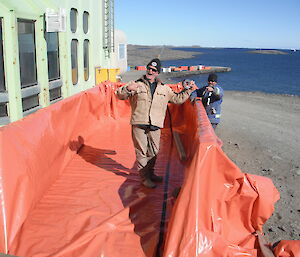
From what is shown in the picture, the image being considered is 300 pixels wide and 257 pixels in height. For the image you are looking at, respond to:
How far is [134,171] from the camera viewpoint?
5.48 m

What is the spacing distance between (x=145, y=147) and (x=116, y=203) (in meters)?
0.88

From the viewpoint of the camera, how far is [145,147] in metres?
4.75

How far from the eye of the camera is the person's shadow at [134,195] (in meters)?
3.62

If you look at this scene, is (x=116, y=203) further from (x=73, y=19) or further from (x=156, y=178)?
(x=73, y=19)

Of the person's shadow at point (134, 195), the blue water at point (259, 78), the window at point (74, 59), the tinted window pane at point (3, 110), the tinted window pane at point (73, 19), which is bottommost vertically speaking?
the blue water at point (259, 78)

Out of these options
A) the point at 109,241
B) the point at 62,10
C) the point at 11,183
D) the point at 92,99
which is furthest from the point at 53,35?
the point at 109,241

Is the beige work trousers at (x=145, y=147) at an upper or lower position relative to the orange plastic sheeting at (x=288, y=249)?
upper

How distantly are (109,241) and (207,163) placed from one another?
51.0 inches

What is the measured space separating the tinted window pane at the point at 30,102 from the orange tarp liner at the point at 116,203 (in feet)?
2.92

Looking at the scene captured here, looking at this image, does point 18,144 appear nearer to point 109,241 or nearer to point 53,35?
point 109,241

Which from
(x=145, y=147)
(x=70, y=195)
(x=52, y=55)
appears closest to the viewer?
(x=70, y=195)

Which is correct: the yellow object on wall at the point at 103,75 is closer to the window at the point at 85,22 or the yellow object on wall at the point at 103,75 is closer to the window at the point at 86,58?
the window at the point at 86,58

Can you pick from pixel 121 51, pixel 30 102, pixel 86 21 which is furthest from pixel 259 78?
pixel 30 102

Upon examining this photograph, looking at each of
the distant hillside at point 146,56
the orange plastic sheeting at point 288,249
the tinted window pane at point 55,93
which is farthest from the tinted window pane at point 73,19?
the distant hillside at point 146,56
